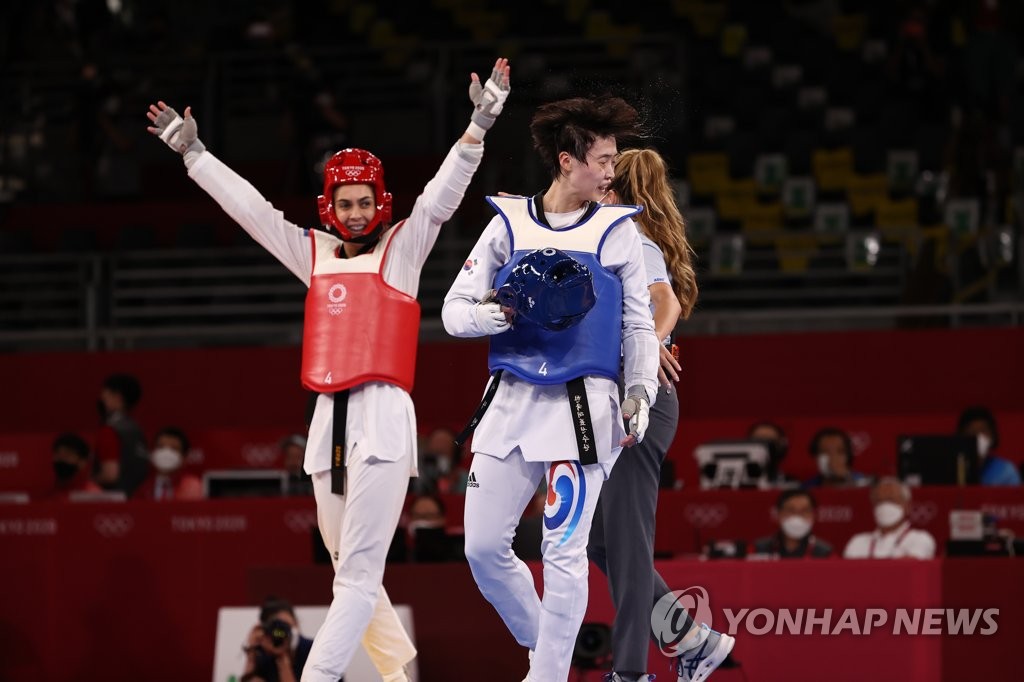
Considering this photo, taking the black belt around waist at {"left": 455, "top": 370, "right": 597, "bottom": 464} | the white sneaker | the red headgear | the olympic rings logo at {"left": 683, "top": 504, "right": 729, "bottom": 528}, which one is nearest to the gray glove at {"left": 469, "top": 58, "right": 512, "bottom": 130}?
the red headgear

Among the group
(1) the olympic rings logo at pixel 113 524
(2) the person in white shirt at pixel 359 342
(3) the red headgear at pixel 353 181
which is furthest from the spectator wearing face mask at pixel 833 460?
(3) the red headgear at pixel 353 181

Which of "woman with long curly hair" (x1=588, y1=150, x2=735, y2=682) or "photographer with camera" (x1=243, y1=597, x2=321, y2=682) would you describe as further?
"photographer with camera" (x1=243, y1=597, x2=321, y2=682)

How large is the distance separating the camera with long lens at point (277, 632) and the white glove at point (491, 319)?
3.30m

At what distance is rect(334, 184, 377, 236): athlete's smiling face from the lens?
6613 mm

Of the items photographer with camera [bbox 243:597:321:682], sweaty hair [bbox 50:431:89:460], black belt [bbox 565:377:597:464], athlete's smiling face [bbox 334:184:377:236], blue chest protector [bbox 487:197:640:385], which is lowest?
photographer with camera [bbox 243:597:321:682]

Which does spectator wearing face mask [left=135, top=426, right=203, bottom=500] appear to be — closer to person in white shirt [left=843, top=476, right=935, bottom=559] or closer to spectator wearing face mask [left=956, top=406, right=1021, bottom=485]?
person in white shirt [left=843, top=476, right=935, bottom=559]

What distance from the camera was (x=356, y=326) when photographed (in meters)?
6.48

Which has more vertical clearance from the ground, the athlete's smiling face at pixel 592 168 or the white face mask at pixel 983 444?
the athlete's smiling face at pixel 592 168

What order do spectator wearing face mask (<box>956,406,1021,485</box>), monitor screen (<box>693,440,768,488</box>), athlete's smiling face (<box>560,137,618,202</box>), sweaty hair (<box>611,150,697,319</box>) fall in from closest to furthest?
1. athlete's smiling face (<box>560,137,618,202</box>)
2. sweaty hair (<box>611,150,697,319</box>)
3. monitor screen (<box>693,440,768,488</box>)
4. spectator wearing face mask (<box>956,406,1021,485</box>)

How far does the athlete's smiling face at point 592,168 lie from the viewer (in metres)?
5.79

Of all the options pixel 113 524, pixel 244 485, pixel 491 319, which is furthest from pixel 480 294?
pixel 244 485

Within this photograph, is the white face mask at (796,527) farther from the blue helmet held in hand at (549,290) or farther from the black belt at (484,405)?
the blue helmet held in hand at (549,290)

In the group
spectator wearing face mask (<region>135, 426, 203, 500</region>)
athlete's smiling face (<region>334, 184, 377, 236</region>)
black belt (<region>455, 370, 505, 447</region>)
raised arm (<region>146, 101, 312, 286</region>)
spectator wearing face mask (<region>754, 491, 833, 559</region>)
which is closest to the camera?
black belt (<region>455, 370, 505, 447</region>)

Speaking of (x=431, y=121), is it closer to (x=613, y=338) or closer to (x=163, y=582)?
(x=163, y=582)
